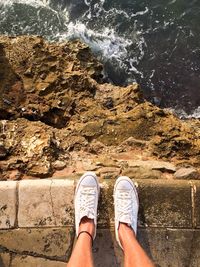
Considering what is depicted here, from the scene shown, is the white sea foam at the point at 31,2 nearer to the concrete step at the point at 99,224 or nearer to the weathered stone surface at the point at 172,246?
the concrete step at the point at 99,224

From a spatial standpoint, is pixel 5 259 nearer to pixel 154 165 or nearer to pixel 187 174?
pixel 154 165

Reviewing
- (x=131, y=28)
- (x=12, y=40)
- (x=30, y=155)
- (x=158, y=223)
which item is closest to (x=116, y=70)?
(x=131, y=28)

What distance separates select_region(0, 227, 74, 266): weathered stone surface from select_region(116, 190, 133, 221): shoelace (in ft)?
1.60

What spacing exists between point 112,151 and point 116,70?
11.3 ft

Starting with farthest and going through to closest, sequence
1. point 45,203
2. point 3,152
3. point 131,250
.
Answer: point 3,152 < point 45,203 < point 131,250

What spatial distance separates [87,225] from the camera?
3.82 m

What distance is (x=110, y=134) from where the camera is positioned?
488 centimetres

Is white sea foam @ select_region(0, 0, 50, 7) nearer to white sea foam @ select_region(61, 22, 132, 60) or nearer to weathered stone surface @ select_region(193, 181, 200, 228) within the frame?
white sea foam @ select_region(61, 22, 132, 60)

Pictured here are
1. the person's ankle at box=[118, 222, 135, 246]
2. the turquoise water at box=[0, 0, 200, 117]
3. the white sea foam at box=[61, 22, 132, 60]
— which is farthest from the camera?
the white sea foam at box=[61, 22, 132, 60]

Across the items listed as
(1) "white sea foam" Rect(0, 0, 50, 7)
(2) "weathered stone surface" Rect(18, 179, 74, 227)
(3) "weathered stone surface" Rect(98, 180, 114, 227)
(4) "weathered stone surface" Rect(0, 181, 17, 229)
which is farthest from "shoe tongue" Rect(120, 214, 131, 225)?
(1) "white sea foam" Rect(0, 0, 50, 7)

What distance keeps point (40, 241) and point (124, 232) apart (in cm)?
77

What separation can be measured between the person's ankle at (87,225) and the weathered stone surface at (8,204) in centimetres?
64

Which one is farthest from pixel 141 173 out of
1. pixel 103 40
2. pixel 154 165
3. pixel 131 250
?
pixel 103 40

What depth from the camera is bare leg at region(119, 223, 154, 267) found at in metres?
3.33
